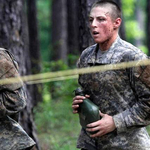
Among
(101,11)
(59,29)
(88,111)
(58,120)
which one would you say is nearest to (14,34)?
(101,11)

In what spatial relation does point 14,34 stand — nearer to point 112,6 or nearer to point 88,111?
point 112,6

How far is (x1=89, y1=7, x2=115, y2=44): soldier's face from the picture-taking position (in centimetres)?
416

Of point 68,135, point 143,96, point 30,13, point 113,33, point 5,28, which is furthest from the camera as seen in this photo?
point 30,13

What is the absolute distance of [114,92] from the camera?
411 centimetres

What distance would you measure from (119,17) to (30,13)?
1243cm

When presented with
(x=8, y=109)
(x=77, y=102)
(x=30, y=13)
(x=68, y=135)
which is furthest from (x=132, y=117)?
(x=30, y=13)

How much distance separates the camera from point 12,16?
288 inches

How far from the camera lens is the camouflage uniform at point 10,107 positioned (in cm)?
423

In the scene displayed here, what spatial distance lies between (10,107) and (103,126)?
0.92 m

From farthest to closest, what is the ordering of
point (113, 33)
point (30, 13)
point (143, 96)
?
point (30, 13) < point (113, 33) < point (143, 96)

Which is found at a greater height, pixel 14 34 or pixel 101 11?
pixel 101 11

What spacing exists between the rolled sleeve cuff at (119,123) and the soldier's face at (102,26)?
2.37 feet

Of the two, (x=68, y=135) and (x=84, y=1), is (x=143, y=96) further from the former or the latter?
(x=68, y=135)

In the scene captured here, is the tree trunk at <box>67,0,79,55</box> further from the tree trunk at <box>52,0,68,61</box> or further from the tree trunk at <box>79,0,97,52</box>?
the tree trunk at <box>79,0,97,52</box>
